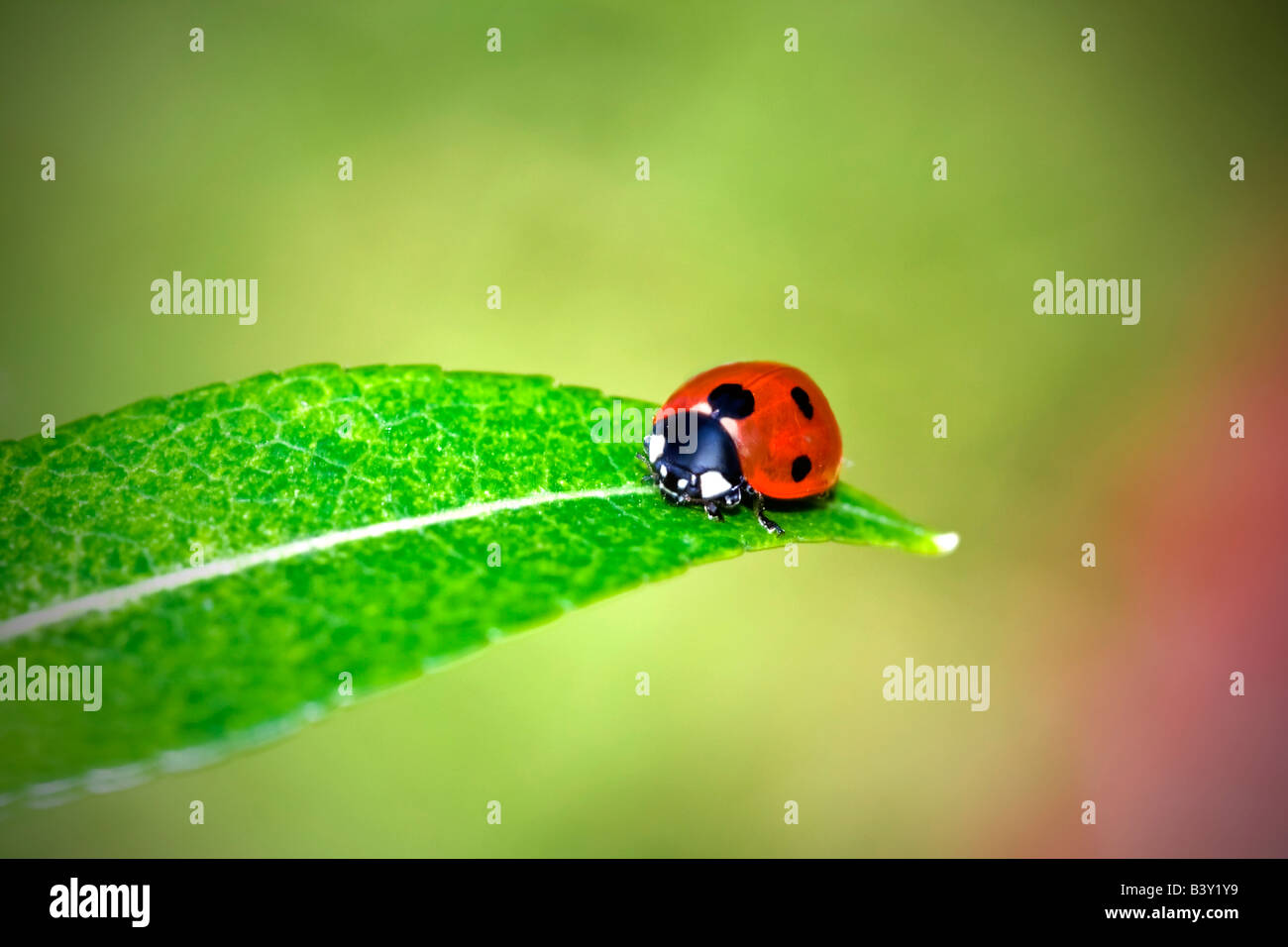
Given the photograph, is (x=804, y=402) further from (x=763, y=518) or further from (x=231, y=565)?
(x=231, y=565)

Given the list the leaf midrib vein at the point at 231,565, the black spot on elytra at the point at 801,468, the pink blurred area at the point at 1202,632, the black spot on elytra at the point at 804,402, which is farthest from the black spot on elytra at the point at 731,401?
the pink blurred area at the point at 1202,632

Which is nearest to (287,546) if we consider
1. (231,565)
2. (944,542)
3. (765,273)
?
(231,565)

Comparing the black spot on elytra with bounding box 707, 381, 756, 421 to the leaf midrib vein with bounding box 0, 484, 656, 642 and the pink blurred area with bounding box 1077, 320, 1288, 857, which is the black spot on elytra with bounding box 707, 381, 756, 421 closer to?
the leaf midrib vein with bounding box 0, 484, 656, 642

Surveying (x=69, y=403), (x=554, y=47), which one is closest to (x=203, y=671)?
(x=69, y=403)

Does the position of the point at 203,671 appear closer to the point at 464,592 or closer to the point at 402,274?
the point at 464,592

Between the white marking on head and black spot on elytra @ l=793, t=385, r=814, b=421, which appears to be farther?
black spot on elytra @ l=793, t=385, r=814, b=421

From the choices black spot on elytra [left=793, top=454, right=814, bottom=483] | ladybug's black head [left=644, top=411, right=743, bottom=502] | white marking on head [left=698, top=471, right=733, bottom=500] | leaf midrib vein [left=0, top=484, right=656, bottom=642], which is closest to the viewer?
leaf midrib vein [left=0, top=484, right=656, bottom=642]

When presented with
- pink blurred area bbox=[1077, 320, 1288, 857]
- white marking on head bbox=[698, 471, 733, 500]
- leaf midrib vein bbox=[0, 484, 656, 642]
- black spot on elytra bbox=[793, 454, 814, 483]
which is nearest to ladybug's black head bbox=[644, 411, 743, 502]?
white marking on head bbox=[698, 471, 733, 500]
